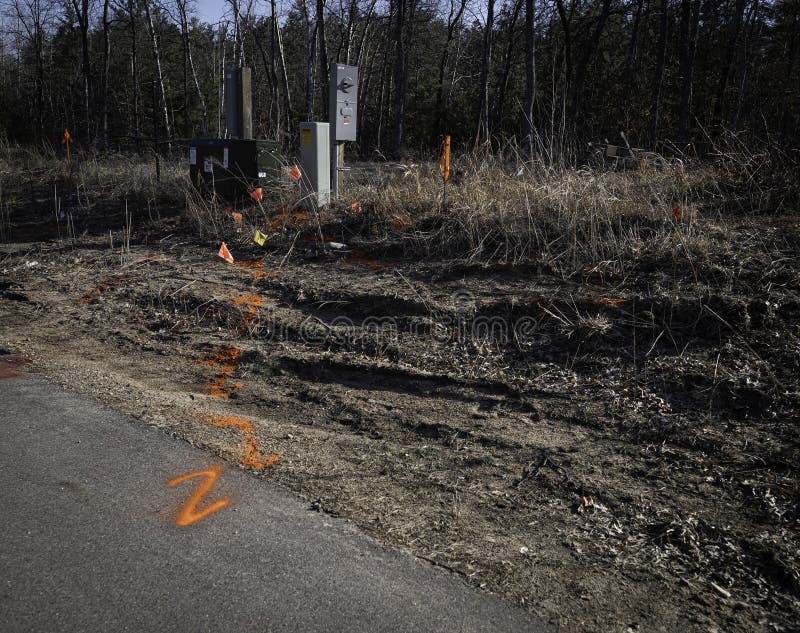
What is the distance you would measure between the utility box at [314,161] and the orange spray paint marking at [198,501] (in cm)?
650

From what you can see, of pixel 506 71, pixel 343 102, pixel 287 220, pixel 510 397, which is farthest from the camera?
pixel 506 71

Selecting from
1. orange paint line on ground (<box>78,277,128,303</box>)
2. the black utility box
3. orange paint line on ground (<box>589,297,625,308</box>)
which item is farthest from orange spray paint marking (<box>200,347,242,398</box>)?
the black utility box

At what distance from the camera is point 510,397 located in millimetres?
4527

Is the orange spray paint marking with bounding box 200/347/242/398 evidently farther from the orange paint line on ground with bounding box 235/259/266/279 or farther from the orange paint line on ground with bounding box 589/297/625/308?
the orange paint line on ground with bounding box 589/297/625/308

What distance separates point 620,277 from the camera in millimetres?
5836

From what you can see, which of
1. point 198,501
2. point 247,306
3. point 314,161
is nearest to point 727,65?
point 314,161

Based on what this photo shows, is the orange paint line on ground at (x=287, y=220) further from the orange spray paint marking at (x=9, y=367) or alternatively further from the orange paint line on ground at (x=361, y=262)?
the orange spray paint marking at (x=9, y=367)

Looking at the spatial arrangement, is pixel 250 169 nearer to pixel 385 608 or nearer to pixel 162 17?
pixel 385 608

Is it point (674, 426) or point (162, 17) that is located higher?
point (162, 17)

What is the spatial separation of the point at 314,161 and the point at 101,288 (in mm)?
3798

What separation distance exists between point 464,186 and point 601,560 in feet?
20.2

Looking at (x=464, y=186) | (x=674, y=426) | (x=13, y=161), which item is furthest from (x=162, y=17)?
(x=674, y=426)

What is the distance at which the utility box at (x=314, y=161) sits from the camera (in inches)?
378

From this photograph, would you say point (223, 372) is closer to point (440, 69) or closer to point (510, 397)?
point (510, 397)
